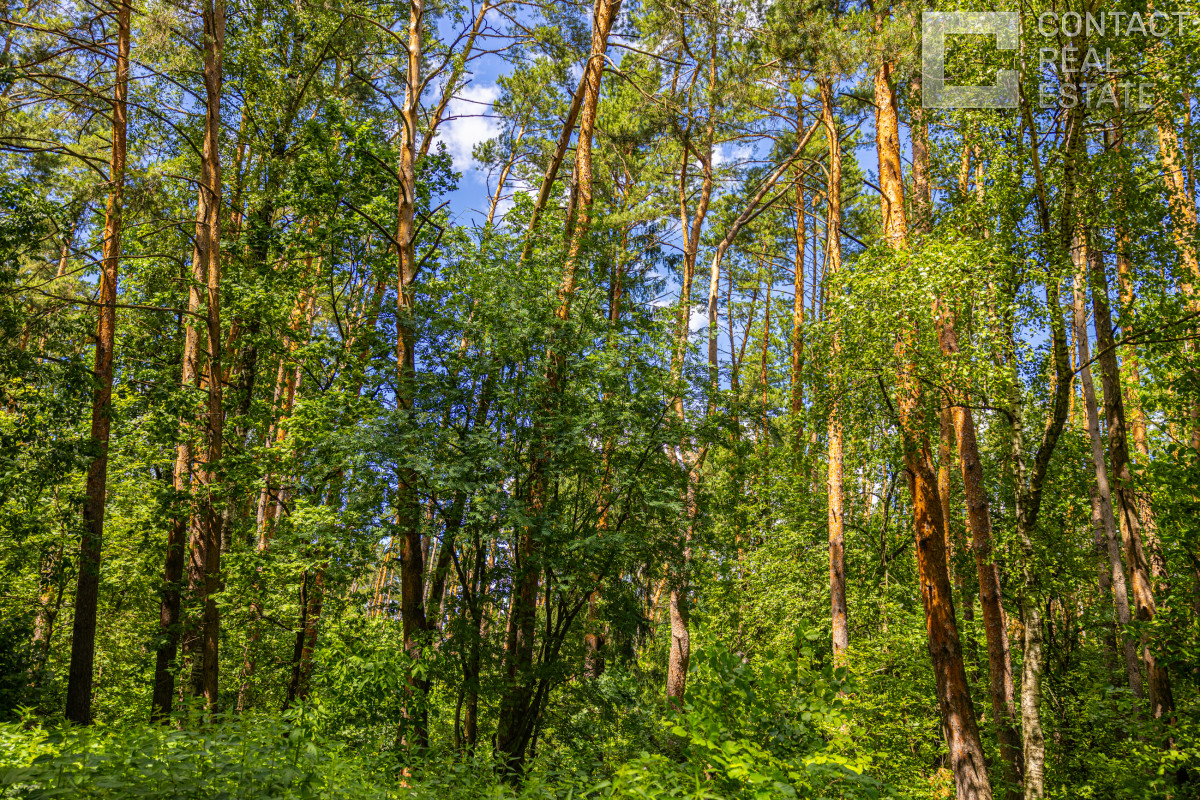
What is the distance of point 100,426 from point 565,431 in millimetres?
6917

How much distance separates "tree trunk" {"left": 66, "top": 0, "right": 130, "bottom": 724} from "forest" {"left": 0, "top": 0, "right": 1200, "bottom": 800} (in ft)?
0.17

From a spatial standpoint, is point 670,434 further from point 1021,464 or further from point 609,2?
A: point 609,2

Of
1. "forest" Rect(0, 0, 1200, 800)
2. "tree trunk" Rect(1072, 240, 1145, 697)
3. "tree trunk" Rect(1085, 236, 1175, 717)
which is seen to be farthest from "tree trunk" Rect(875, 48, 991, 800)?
"tree trunk" Rect(1085, 236, 1175, 717)

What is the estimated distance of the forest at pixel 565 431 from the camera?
6047mm

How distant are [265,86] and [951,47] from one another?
1055 centimetres

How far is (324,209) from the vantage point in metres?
9.49

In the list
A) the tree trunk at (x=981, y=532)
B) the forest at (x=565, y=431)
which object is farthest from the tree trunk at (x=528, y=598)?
the tree trunk at (x=981, y=532)

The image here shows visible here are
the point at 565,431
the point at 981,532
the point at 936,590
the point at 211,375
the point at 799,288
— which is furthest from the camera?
the point at 799,288

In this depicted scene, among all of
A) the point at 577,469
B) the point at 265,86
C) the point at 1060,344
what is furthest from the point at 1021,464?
the point at 265,86

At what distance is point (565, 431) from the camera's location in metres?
6.21

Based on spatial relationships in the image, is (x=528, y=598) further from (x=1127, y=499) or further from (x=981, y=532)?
(x=1127, y=499)

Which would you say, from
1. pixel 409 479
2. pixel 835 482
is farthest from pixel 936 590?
pixel 409 479

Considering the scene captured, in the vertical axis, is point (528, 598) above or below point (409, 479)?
below

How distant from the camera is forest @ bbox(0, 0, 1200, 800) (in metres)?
6.05
